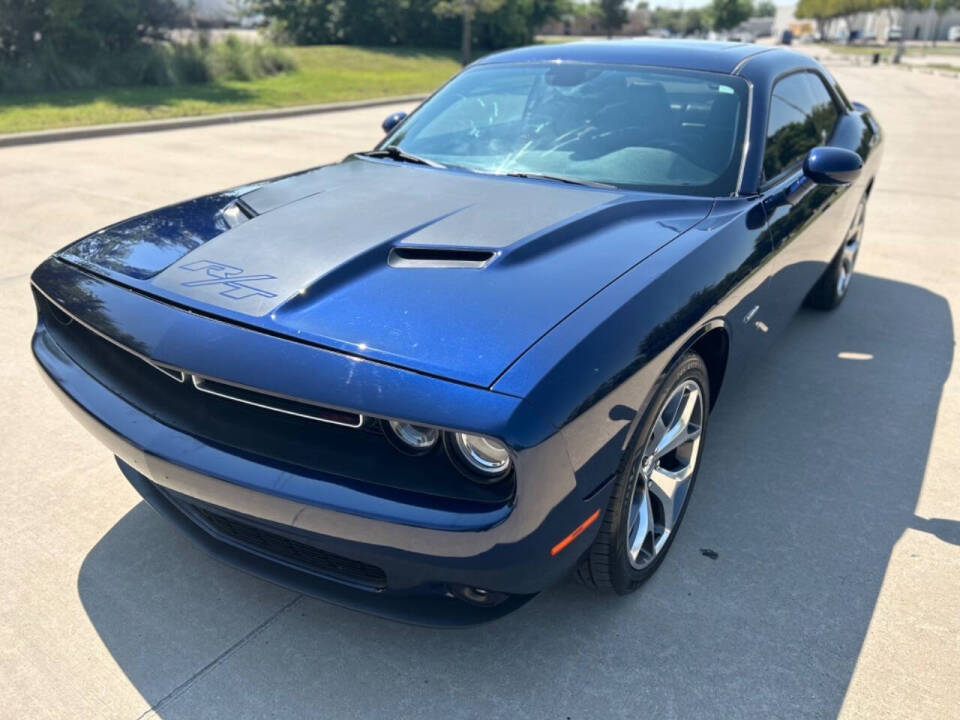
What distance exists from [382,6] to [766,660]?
33267mm

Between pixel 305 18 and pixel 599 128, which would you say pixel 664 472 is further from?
pixel 305 18

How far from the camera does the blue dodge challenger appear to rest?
174cm

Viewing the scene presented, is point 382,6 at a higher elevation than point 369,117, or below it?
higher

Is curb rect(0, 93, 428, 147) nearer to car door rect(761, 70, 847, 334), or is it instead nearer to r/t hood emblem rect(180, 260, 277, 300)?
r/t hood emblem rect(180, 260, 277, 300)

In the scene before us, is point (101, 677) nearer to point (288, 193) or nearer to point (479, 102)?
point (288, 193)

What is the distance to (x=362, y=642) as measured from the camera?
7.26ft

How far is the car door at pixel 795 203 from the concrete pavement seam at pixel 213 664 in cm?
202

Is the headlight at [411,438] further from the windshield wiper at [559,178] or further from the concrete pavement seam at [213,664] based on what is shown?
the windshield wiper at [559,178]

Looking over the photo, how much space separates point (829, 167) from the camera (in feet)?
10.1

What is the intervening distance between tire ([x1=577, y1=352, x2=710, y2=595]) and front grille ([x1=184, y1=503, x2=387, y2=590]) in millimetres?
589

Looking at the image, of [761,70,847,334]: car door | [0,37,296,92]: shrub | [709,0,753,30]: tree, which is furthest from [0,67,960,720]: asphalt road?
[709,0,753,30]: tree

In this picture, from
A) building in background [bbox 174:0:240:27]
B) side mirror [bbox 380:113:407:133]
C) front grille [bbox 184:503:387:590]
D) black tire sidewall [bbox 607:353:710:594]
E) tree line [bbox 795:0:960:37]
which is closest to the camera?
front grille [bbox 184:503:387:590]

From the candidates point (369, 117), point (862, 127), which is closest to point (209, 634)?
point (862, 127)

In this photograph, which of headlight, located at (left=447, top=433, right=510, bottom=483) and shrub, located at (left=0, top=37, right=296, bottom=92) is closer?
headlight, located at (left=447, top=433, right=510, bottom=483)
